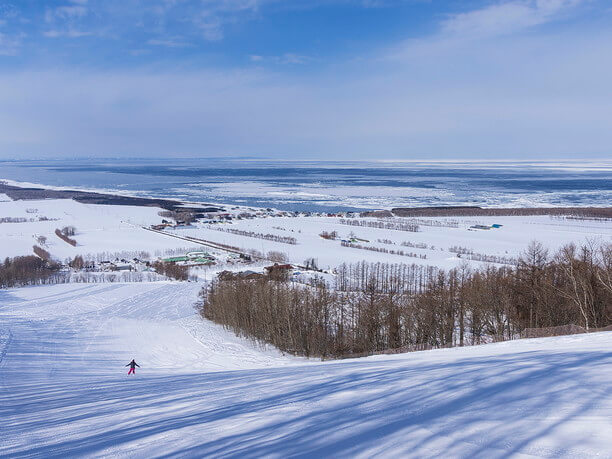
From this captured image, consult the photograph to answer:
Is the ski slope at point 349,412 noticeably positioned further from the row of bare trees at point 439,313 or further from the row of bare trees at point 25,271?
the row of bare trees at point 25,271

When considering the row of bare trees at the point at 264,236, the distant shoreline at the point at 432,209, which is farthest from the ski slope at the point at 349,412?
the distant shoreline at the point at 432,209

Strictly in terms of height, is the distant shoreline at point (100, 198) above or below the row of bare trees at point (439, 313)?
above

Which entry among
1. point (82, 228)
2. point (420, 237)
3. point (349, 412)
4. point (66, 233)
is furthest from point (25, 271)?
point (349, 412)

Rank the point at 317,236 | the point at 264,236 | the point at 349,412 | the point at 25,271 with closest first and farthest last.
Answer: the point at 349,412 → the point at 25,271 → the point at 317,236 → the point at 264,236

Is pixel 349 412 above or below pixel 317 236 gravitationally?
above

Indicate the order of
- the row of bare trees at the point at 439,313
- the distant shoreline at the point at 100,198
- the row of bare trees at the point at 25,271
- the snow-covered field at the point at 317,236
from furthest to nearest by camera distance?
the distant shoreline at the point at 100,198
the snow-covered field at the point at 317,236
the row of bare trees at the point at 25,271
the row of bare trees at the point at 439,313

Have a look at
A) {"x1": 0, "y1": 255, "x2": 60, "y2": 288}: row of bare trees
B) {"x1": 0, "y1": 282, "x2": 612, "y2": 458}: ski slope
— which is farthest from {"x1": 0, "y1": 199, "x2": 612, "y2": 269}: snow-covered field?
{"x1": 0, "y1": 282, "x2": 612, "y2": 458}: ski slope

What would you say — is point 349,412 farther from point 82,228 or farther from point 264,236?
point 82,228

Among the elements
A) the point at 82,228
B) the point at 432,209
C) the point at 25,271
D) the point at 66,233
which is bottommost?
the point at 25,271

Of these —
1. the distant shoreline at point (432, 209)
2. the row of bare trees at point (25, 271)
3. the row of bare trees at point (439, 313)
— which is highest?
the distant shoreline at point (432, 209)

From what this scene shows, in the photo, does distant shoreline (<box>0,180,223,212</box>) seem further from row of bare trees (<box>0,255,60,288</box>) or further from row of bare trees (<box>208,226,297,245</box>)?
row of bare trees (<box>0,255,60,288</box>)

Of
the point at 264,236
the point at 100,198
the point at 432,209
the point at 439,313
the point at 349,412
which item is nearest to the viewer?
the point at 349,412

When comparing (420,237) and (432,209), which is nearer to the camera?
(420,237)
